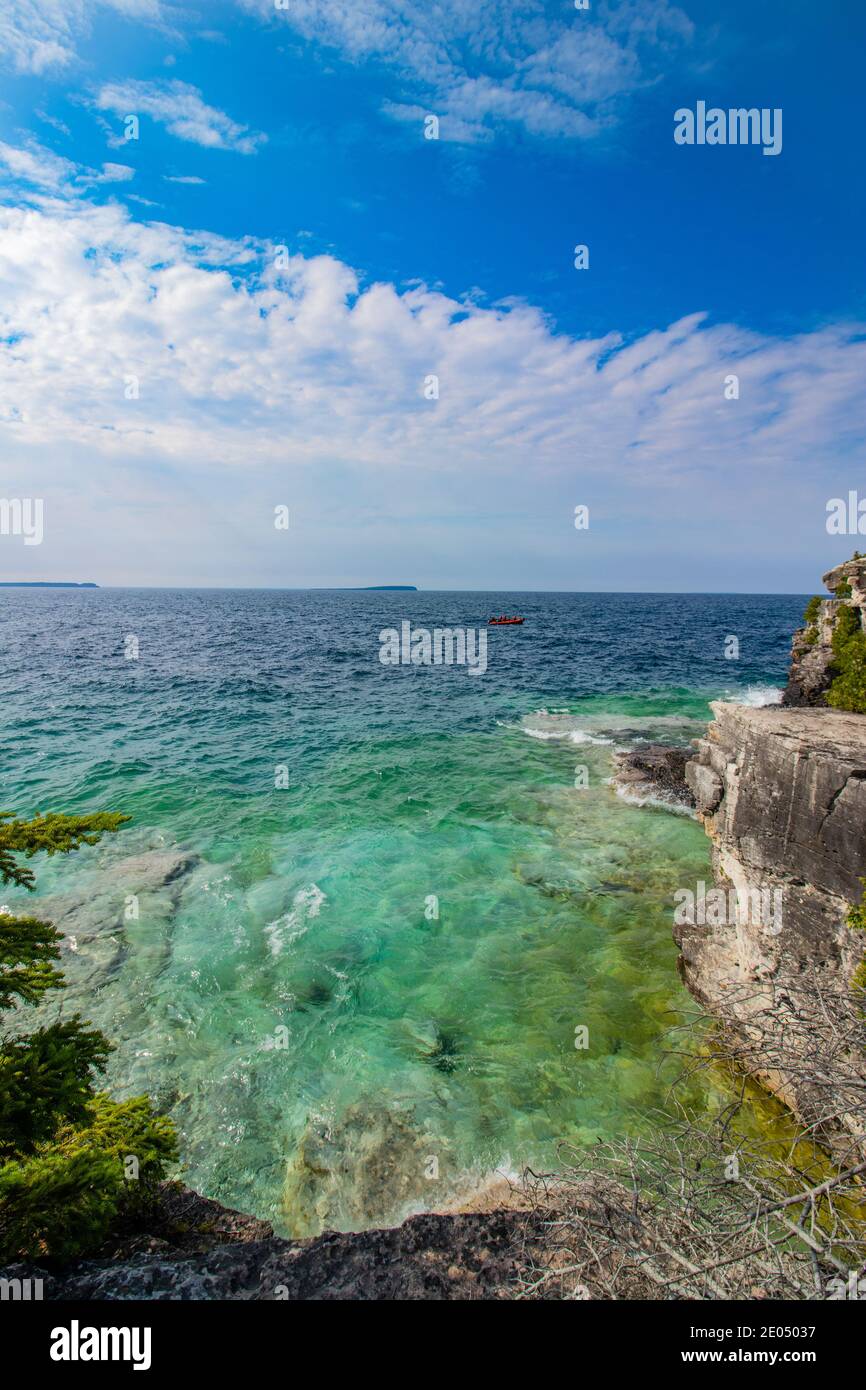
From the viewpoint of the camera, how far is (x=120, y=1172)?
429 cm

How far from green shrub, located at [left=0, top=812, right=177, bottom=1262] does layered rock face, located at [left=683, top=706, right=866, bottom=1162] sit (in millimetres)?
6321

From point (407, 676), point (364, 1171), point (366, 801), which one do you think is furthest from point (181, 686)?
point (364, 1171)

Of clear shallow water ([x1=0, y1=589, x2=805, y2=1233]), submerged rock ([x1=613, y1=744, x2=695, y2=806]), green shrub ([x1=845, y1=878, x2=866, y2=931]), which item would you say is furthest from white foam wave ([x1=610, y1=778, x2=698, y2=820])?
green shrub ([x1=845, y1=878, x2=866, y2=931])

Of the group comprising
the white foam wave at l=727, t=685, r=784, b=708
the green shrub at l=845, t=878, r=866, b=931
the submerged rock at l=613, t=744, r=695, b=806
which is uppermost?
the white foam wave at l=727, t=685, r=784, b=708

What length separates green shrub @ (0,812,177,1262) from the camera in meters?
3.96

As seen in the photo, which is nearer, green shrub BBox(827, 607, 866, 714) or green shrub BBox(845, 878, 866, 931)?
green shrub BBox(845, 878, 866, 931)

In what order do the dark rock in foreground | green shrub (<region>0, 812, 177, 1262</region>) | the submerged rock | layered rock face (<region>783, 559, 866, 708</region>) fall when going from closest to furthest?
green shrub (<region>0, 812, 177, 1262</region>)
the dark rock in foreground
layered rock face (<region>783, 559, 866, 708</region>)
the submerged rock

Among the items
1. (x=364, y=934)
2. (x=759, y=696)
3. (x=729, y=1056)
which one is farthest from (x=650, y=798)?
(x=759, y=696)

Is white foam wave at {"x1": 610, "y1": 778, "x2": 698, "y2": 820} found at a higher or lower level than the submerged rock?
lower

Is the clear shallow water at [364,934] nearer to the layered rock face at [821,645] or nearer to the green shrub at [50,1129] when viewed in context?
the green shrub at [50,1129]

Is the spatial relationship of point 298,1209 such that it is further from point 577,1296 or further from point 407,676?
point 407,676

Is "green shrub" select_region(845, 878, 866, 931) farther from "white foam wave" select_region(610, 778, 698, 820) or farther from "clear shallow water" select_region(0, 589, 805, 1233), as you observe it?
"white foam wave" select_region(610, 778, 698, 820)

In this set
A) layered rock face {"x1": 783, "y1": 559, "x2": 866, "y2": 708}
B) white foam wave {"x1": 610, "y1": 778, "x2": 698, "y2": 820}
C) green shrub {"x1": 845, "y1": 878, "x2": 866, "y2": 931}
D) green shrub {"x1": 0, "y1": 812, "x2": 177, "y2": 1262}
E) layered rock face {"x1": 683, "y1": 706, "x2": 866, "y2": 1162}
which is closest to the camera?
green shrub {"x1": 0, "y1": 812, "x2": 177, "y2": 1262}
